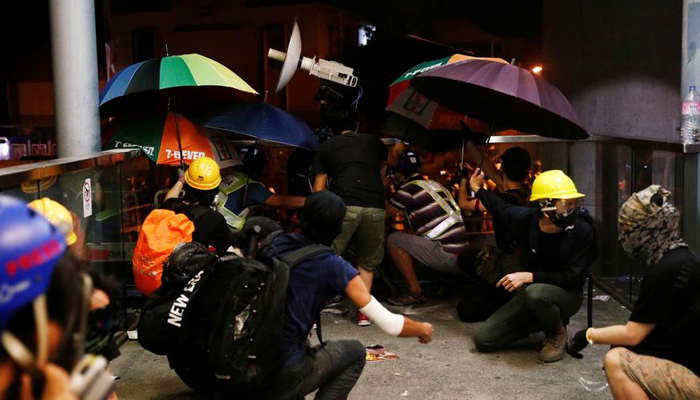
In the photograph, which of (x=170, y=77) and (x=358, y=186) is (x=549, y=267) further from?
(x=170, y=77)

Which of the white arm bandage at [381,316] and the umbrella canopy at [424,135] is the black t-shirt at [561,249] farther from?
the white arm bandage at [381,316]

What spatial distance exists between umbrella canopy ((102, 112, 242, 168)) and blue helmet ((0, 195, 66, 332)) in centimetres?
538

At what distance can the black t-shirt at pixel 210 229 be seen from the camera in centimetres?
611

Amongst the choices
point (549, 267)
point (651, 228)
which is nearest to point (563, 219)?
point (549, 267)

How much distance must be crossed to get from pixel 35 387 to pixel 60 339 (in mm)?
109

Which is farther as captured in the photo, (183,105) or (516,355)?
(183,105)

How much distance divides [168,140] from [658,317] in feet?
14.4

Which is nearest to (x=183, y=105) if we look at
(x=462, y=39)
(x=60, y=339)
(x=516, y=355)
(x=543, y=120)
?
(x=543, y=120)

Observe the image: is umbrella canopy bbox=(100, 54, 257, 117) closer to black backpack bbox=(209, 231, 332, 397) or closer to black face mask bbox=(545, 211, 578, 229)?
black face mask bbox=(545, 211, 578, 229)

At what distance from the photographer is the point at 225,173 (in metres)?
7.57

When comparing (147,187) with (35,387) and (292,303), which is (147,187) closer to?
(292,303)

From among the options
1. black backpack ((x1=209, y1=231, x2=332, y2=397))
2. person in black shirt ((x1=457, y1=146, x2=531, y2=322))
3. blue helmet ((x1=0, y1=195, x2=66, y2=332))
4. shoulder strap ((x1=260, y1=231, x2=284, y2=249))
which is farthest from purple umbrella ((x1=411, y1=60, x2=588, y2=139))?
blue helmet ((x1=0, y1=195, x2=66, y2=332))

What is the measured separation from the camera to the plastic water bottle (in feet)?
22.0

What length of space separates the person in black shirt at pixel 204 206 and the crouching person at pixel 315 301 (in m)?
1.62
